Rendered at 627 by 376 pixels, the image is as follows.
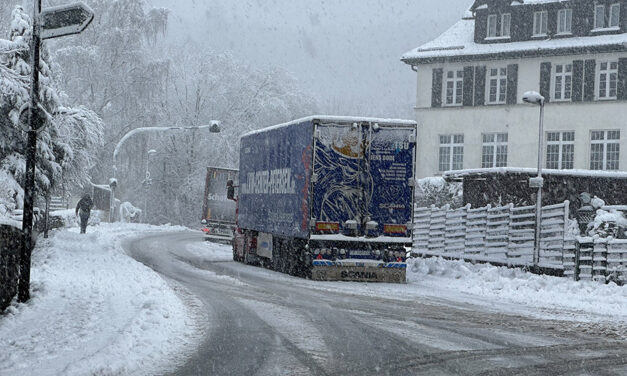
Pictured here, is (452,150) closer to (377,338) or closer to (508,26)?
(508,26)

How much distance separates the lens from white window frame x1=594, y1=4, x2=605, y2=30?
137 ft

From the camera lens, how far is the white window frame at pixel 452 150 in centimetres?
4503

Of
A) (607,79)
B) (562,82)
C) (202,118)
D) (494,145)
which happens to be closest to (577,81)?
(562,82)

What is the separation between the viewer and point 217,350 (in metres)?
8.93

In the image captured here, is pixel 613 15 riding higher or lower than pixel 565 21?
higher

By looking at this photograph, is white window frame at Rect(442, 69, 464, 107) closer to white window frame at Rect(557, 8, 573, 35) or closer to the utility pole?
white window frame at Rect(557, 8, 573, 35)

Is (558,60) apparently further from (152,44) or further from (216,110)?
(216,110)

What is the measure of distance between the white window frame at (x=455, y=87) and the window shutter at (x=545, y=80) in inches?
162

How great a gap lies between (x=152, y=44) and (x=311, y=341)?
44121mm

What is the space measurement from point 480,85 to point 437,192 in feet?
31.0

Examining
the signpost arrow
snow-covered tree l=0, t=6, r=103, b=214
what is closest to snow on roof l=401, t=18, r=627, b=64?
snow-covered tree l=0, t=6, r=103, b=214

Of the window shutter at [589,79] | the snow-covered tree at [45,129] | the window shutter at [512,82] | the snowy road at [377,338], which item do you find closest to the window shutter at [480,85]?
the window shutter at [512,82]

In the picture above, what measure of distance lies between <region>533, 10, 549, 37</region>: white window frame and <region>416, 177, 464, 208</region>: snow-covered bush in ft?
34.4

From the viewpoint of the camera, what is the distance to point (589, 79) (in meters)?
41.7
